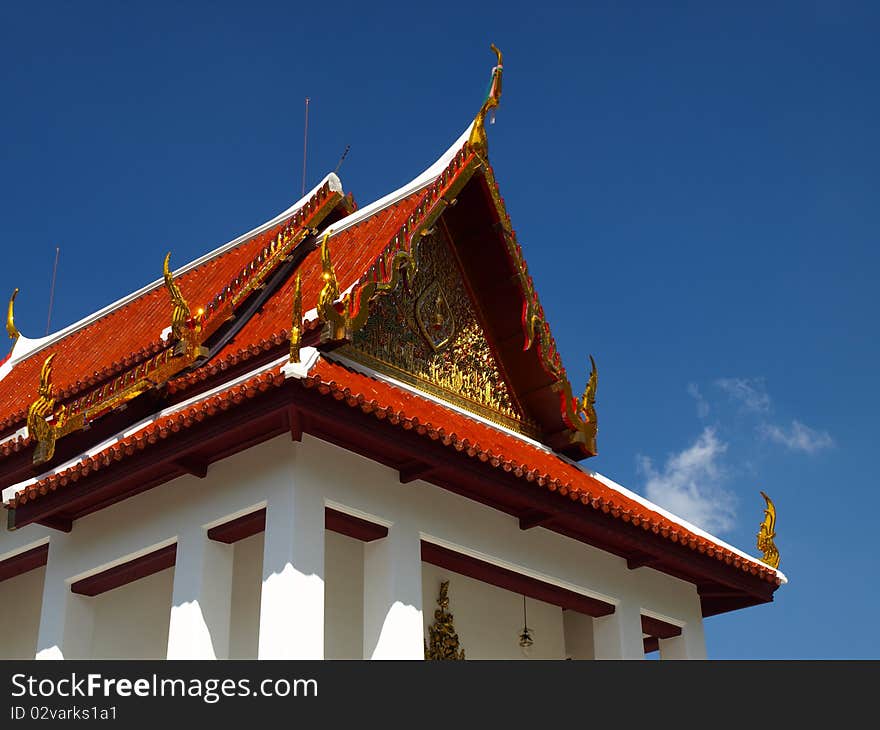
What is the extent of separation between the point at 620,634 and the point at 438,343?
262 cm

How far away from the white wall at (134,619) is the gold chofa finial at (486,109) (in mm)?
4125

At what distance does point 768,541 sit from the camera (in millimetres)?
11922

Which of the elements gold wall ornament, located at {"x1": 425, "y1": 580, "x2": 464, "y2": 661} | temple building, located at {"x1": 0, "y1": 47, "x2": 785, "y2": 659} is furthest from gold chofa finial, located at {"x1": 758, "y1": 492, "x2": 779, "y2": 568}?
gold wall ornament, located at {"x1": 425, "y1": 580, "x2": 464, "y2": 661}

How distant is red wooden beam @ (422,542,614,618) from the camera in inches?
389

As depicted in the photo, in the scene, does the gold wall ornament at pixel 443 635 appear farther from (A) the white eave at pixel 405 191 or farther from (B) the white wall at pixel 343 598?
(A) the white eave at pixel 405 191

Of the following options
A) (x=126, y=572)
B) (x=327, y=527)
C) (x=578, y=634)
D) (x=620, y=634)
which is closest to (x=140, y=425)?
(x=126, y=572)

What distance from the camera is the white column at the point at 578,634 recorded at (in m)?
11.6

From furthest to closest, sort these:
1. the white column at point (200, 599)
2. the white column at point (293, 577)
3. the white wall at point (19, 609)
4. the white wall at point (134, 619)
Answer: the white wall at point (19, 609)
the white wall at point (134, 619)
the white column at point (200, 599)
the white column at point (293, 577)

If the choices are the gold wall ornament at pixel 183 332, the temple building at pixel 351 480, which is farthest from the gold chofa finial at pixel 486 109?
the gold wall ornament at pixel 183 332

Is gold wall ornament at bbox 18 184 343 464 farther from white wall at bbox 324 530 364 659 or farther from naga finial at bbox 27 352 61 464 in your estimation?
white wall at bbox 324 530 364 659
